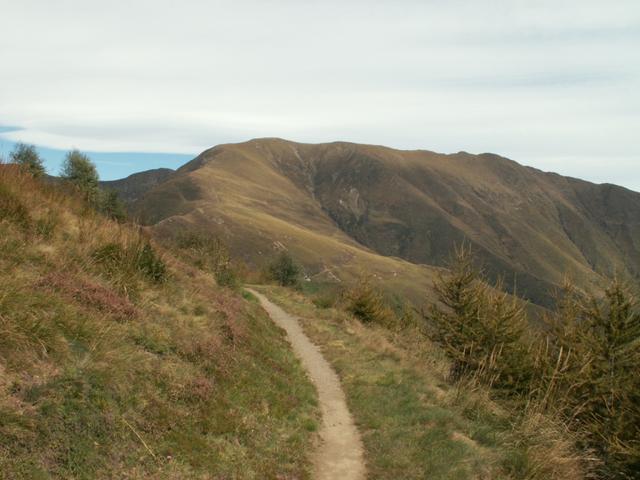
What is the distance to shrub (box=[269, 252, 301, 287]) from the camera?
161ft

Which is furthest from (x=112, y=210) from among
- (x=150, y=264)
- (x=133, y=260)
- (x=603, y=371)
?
(x=603, y=371)

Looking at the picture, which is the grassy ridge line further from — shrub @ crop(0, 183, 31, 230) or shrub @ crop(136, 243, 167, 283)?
shrub @ crop(0, 183, 31, 230)

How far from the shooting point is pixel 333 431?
34.1 feet

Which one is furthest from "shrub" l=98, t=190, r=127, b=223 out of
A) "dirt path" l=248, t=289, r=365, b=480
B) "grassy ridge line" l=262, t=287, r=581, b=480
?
"grassy ridge line" l=262, t=287, r=581, b=480

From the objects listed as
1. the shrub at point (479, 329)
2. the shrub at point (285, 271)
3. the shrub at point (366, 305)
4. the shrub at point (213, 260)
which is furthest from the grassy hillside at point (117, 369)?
the shrub at point (285, 271)

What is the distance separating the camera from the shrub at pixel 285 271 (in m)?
49.0

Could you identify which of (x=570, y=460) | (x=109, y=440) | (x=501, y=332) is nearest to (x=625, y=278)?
(x=501, y=332)

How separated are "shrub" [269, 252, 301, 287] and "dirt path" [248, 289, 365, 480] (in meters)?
30.9

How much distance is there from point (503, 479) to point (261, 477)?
13.0ft

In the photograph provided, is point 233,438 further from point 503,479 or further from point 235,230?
point 235,230

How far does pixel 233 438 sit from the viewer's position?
7.71m

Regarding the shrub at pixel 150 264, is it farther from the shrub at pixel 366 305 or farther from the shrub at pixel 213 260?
the shrub at pixel 366 305

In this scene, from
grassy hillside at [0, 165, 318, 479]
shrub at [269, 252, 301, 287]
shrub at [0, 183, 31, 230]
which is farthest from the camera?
shrub at [269, 252, 301, 287]

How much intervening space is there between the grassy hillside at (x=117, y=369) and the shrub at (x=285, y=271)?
36.2 meters
